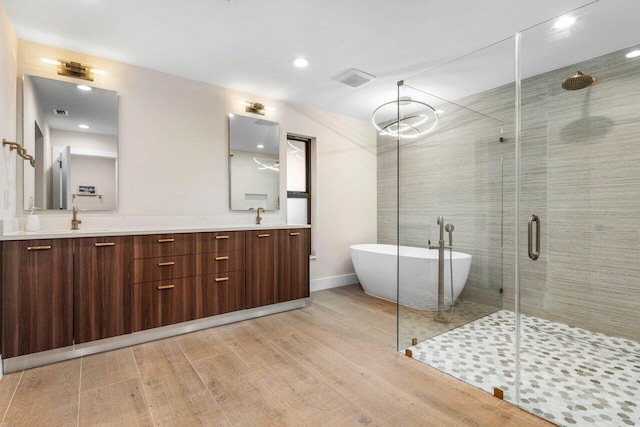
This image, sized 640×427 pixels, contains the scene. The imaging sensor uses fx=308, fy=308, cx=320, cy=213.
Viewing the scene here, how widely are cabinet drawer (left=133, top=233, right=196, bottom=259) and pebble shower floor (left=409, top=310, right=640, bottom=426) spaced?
84.2 inches

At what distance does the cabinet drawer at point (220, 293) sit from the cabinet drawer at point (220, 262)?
0.05 metres

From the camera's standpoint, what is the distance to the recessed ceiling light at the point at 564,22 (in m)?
1.91

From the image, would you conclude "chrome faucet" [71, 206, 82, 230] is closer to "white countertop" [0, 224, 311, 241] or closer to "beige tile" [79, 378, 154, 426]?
"white countertop" [0, 224, 311, 241]

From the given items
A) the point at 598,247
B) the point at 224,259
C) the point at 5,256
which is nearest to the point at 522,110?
the point at 598,247

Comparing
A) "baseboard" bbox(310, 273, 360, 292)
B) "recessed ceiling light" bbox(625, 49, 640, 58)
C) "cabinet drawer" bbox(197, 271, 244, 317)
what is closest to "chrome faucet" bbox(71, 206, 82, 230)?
"cabinet drawer" bbox(197, 271, 244, 317)

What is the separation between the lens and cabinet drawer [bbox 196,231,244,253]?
9.49 ft

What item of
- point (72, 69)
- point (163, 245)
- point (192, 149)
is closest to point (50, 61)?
point (72, 69)

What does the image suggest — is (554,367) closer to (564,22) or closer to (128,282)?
(564,22)

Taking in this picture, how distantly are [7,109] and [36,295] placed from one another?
140 centimetres

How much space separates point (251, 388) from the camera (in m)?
1.93

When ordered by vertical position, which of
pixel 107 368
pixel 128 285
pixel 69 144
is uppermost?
pixel 69 144

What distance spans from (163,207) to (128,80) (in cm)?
127

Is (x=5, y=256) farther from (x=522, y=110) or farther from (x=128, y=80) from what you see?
(x=522, y=110)

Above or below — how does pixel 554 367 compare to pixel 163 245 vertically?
below
